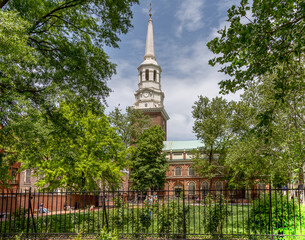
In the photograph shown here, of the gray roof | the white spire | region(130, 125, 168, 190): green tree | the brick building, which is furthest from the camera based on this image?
the gray roof

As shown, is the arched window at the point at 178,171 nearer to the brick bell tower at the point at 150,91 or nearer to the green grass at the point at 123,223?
the brick bell tower at the point at 150,91

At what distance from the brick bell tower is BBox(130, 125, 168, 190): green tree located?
9.16 m

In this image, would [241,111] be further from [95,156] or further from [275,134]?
[95,156]

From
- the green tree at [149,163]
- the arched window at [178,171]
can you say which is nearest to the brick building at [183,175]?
the arched window at [178,171]

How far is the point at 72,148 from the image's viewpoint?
49.4ft

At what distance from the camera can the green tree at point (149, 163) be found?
3875cm

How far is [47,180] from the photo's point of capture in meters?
17.9

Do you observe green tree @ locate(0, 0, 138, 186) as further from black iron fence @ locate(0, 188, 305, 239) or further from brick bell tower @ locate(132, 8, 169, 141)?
brick bell tower @ locate(132, 8, 169, 141)

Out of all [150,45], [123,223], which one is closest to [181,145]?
[150,45]

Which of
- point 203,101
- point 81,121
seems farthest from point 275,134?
point 203,101

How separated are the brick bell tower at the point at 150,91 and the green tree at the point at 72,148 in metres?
26.2

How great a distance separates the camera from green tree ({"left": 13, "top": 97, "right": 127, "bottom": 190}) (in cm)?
1109

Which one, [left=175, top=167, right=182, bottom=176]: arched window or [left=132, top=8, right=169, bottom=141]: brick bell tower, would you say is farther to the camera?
[left=175, top=167, right=182, bottom=176]: arched window

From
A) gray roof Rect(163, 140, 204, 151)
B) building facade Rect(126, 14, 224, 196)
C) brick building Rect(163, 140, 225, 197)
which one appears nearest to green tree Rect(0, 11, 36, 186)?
building facade Rect(126, 14, 224, 196)
